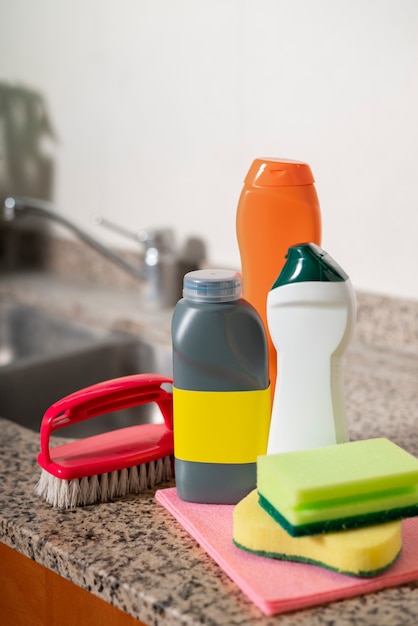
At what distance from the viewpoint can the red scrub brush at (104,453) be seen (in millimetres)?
915

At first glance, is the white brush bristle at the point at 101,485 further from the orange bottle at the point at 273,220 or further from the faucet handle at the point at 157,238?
the faucet handle at the point at 157,238

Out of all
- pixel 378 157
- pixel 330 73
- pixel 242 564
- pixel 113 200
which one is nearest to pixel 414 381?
pixel 378 157

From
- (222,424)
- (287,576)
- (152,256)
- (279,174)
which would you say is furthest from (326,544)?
(152,256)

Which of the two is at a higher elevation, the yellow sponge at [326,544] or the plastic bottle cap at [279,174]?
the plastic bottle cap at [279,174]

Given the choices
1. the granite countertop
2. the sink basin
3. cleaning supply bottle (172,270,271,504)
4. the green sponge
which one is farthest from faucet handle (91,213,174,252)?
the green sponge

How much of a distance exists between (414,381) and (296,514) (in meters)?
0.63

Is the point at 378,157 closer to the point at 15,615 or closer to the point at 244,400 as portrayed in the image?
the point at 244,400

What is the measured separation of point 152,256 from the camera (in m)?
1.70

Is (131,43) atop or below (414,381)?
atop

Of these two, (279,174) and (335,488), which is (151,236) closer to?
(279,174)

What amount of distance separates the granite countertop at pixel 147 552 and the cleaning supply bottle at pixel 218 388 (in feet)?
0.22

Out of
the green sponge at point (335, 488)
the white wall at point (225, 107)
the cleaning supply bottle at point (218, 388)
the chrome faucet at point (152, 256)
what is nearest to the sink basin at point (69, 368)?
the chrome faucet at point (152, 256)

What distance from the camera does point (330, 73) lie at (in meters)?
1.45

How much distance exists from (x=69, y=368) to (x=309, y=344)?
75cm
